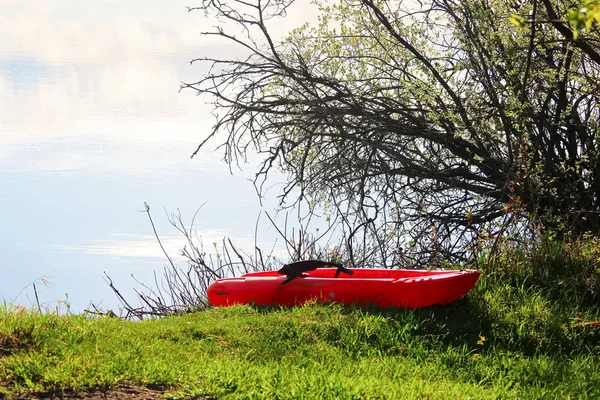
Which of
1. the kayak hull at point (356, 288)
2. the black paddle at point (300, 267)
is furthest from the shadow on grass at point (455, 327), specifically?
the black paddle at point (300, 267)

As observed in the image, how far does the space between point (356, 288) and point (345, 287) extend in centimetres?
10

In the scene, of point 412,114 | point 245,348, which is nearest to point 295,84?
point 412,114

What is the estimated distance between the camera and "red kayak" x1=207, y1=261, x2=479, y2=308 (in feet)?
20.0

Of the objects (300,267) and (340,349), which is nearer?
(340,349)

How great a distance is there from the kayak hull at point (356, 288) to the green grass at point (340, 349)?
177 mm

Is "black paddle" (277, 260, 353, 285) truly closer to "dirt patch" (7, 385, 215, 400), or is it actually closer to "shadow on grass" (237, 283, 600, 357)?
"shadow on grass" (237, 283, 600, 357)

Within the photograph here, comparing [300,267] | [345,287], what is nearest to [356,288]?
[345,287]

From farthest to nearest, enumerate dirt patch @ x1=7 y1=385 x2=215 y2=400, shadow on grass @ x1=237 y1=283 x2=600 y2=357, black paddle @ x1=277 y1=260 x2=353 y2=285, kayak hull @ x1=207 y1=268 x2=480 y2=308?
black paddle @ x1=277 y1=260 x2=353 y2=285, kayak hull @ x1=207 y1=268 x2=480 y2=308, shadow on grass @ x1=237 y1=283 x2=600 y2=357, dirt patch @ x1=7 y1=385 x2=215 y2=400

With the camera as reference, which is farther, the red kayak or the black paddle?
the black paddle

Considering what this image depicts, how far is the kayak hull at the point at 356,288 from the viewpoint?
6.09 meters

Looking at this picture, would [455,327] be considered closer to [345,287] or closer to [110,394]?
[345,287]

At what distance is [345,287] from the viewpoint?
20.6 ft

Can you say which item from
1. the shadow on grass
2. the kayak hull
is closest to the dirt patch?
the shadow on grass

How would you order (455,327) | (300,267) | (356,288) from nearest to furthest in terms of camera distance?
(455,327)
(356,288)
(300,267)
